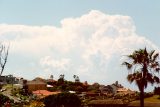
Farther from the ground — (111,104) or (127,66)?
(127,66)

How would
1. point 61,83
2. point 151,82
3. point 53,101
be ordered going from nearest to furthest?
point 151,82
point 53,101
point 61,83

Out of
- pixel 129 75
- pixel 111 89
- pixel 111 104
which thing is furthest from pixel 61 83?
pixel 129 75

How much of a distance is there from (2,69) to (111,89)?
171 metres

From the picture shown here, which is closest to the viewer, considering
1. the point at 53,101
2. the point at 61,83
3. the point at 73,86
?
the point at 53,101

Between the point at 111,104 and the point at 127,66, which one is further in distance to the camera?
the point at 111,104

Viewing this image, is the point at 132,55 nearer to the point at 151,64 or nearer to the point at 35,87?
the point at 151,64

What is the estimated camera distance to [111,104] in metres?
65.6

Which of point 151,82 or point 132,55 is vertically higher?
point 132,55

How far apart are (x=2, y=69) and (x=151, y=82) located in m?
15.5

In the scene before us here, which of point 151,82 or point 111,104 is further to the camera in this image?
point 111,104

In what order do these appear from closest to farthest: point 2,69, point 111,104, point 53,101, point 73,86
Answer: point 2,69
point 111,104
point 53,101
point 73,86

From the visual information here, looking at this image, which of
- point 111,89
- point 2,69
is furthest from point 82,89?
point 2,69

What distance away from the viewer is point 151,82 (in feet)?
127

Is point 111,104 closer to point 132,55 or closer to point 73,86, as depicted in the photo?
point 132,55
